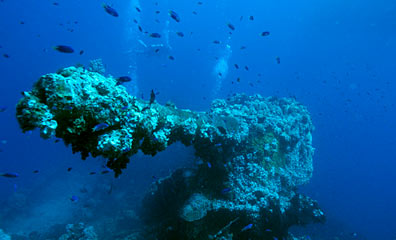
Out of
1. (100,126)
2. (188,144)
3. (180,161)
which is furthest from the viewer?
(180,161)

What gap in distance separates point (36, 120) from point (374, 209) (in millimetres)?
47413

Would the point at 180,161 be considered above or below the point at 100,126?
A: above

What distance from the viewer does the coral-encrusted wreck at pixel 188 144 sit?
2.71m

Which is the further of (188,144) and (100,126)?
(188,144)

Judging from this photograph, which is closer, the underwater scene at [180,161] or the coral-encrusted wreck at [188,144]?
the coral-encrusted wreck at [188,144]

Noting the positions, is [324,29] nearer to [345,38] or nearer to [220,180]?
[345,38]

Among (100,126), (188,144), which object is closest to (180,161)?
(188,144)

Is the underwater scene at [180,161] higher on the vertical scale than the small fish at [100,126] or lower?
higher

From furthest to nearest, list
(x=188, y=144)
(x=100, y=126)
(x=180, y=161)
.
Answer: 1. (x=180, y=161)
2. (x=188, y=144)
3. (x=100, y=126)

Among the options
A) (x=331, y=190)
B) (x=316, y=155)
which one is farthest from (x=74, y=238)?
(x=316, y=155)

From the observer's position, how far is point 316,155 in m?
40.2

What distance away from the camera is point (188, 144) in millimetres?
6762

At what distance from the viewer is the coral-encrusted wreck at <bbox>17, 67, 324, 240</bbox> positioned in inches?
106

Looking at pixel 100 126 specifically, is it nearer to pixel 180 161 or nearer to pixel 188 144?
pixel 188 144
